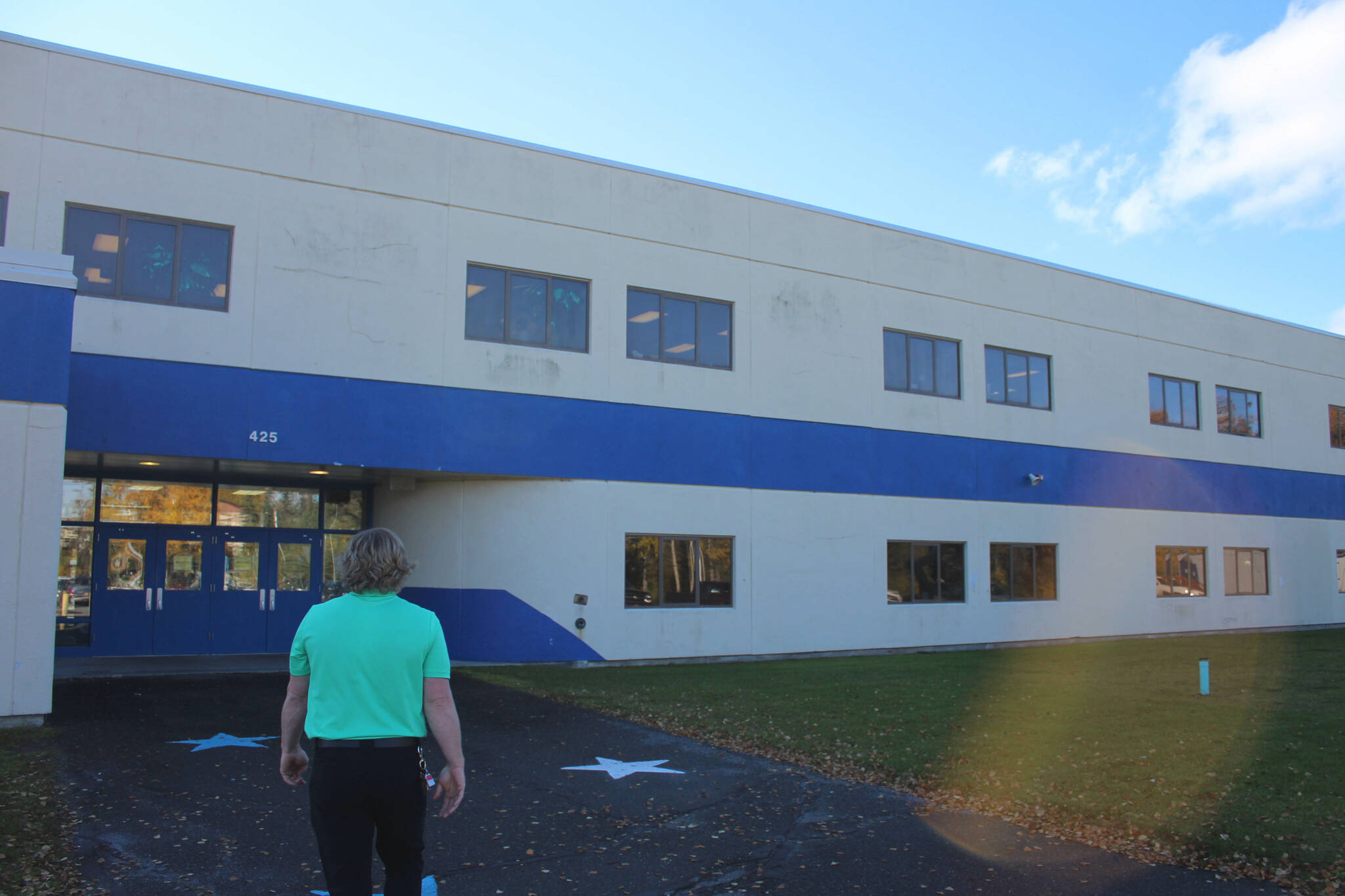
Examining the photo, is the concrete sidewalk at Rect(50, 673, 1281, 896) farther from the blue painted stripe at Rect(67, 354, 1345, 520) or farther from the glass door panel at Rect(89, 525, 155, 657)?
the glass door panel at Rect(89, 525, 155, 657)

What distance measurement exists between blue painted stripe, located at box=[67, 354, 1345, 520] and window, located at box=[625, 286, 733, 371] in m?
1.12

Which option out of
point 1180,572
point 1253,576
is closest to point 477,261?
point 1180,572

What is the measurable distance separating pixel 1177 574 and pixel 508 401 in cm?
1876

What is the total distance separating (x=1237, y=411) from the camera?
27656mm

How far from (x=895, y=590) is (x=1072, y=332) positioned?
836 centimetres

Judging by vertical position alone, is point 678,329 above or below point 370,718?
above

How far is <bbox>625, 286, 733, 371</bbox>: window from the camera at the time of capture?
1836 cm

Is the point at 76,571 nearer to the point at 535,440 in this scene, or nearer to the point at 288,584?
the point at 288,584

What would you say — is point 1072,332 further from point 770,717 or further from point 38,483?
point 38,483

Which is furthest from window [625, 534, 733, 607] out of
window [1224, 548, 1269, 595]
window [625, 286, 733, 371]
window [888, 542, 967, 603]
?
window [1224, 548, 1269, 595]

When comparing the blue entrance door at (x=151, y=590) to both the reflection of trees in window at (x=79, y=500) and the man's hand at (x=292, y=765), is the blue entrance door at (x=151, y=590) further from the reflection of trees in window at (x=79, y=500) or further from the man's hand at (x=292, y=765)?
the man's hand at (x=292, y=765)

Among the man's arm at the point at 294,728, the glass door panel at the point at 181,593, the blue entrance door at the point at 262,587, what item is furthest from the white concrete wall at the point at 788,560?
the man's arm at the point at 294,728

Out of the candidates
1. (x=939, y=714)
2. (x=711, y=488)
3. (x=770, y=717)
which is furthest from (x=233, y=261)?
(x=939, y=714)

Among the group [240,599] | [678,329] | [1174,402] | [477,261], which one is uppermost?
[477,261]
